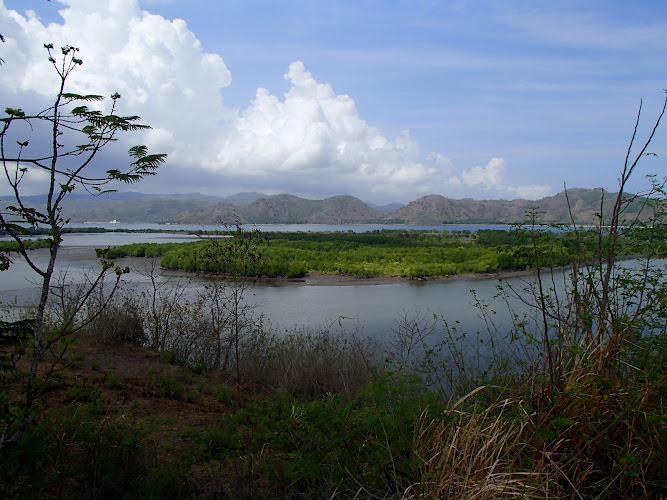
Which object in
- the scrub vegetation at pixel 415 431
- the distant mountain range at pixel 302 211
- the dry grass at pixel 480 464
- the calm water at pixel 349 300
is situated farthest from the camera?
the distant mountain range at pixel 302 211

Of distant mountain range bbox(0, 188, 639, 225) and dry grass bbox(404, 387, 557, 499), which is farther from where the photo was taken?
distant mountain range bbox(0, 188, 639, 225)

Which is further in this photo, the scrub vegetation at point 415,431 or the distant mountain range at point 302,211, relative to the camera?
the distant mountain range at point 302,211

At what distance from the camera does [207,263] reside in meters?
6.64

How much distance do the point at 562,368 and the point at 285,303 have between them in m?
14.0

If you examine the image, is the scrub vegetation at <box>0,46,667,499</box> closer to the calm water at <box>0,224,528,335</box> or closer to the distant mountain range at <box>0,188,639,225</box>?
the calm water at <box>0,224,528,335</box>

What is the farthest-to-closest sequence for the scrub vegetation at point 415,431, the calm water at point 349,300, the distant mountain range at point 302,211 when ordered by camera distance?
1. the distant mountain range at point 302,211
2. the calm water at point 349,300
3. the scrub vegetation at point 415,431

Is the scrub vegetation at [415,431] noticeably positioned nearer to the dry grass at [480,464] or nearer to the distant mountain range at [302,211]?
the dry grass at [480,464]

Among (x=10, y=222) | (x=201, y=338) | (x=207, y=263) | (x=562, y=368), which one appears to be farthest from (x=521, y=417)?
(x=201, y=338)

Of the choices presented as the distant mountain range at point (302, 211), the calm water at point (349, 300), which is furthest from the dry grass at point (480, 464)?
the distant mountain range at point (302, 211)

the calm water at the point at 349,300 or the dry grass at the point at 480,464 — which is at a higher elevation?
the dry grass at the point at 480,464

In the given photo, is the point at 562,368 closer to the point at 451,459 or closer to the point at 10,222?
the point at 451,459

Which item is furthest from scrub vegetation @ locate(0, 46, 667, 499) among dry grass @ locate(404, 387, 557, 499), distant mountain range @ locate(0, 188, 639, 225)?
distant mountain range @ locate(0, 188, 639, 225)

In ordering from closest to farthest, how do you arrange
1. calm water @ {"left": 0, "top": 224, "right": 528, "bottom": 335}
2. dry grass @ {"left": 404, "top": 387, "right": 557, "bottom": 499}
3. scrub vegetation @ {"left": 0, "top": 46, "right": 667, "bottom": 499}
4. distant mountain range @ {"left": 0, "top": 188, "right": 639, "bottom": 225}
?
dry grass @ {"left": 404, "top": 387, "right": 557, "bottom": 499}, scrub vegetation @ {"left": 0, "top": 46, "right": 667, "bottom": 499}, calm water @ {"left": 0, "top": 224, "right": 528, "bottom": 335}, distant mountain range @ {"left": 0, "top": 188, "right": 639, "bottom": 225}

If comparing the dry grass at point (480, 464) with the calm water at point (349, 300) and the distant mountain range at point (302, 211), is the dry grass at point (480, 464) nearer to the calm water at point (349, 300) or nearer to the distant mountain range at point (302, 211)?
the calm water at point (349, 300)
